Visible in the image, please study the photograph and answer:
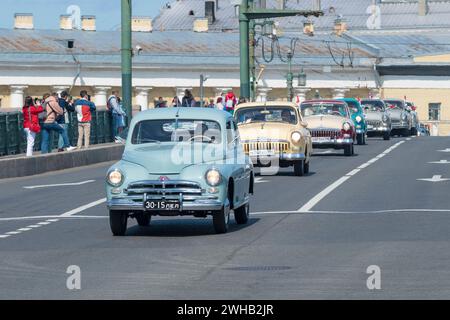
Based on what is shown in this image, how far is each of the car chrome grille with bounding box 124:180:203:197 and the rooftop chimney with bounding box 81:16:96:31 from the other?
10400 centimetres

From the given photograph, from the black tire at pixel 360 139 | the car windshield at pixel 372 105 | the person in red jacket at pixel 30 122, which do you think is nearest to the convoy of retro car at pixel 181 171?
the person in red jacket at pixel 30 122

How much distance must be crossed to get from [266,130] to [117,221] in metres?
14.8

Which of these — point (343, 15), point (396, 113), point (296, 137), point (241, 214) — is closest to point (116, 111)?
point (296, 137)

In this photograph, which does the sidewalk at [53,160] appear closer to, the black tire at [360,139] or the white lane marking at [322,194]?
the white lane marking at [322,194]

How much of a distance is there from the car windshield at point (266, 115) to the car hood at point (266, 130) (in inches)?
6.9

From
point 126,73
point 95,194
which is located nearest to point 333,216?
point 95,194

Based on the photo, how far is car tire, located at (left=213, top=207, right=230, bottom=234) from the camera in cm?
2005

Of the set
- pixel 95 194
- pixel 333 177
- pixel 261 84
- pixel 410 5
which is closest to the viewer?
pixel 95 194

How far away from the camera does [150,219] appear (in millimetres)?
22344

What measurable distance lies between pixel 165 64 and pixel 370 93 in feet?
61.5

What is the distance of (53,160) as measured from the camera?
4000 centimetres

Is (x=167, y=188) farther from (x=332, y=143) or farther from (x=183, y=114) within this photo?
(x=332, y=143)

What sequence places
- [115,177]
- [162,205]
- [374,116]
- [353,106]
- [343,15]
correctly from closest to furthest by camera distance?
[162,205] → [115,177] → [353,106] → [374,116] → [343,15]

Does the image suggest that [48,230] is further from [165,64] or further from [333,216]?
[165,64]
